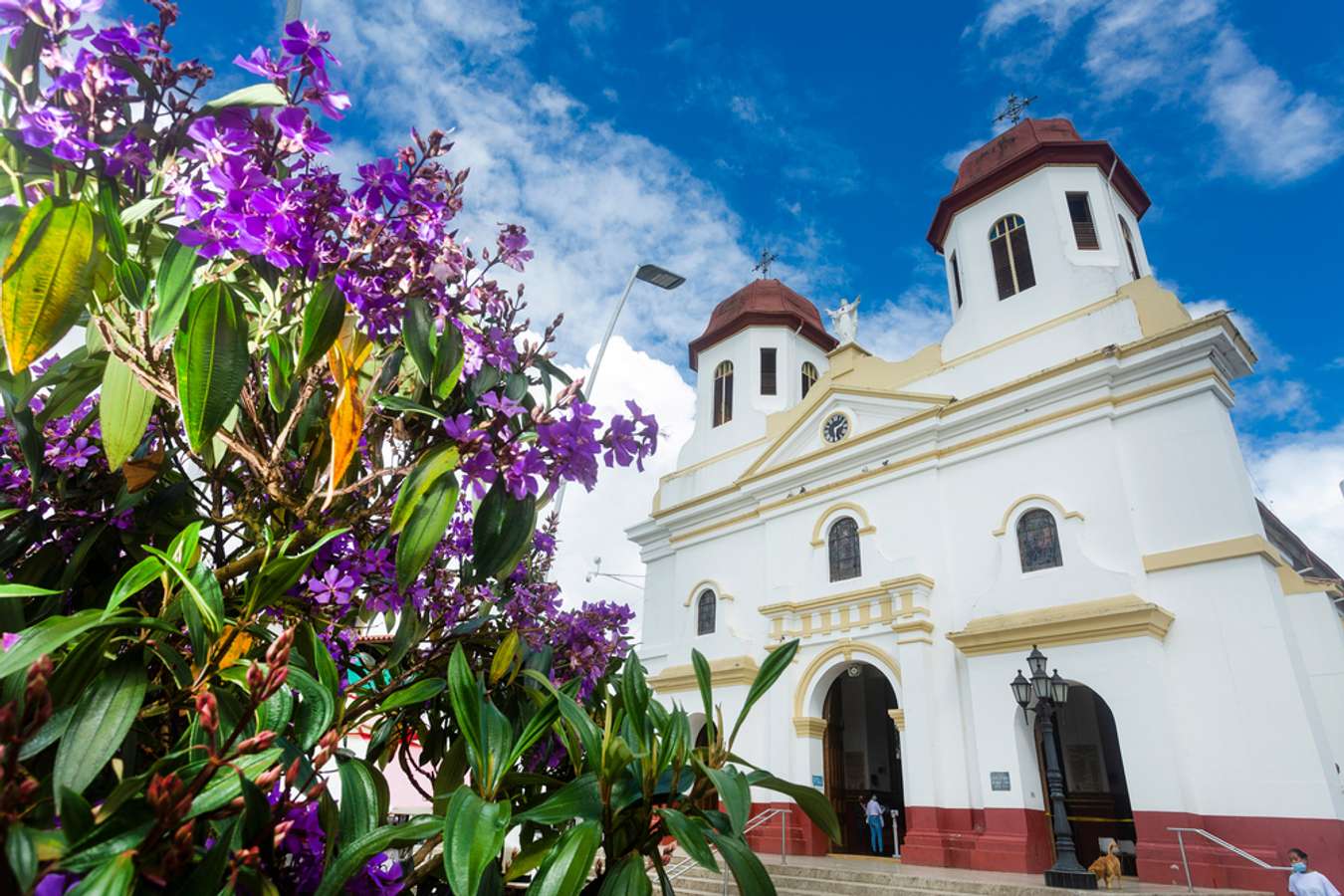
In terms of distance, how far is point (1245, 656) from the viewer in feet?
28.8

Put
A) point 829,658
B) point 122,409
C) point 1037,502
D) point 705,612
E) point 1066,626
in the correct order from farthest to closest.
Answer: point 705,612 < point 829,658 < point 1037,502 < point 1066,626 < point 122,409

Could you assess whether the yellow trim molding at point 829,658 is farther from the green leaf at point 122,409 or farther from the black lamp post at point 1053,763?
the green leaf at point 122,409

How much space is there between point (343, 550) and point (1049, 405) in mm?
11688

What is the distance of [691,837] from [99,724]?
878 millimetres

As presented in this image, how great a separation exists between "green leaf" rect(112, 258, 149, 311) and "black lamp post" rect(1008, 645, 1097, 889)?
31.4ft

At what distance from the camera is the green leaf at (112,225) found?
1.18 meters

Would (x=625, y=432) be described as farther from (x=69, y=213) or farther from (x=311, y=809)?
(x=69, y=213)

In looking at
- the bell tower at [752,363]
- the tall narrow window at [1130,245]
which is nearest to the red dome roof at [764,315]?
the bell tower at [752,363]

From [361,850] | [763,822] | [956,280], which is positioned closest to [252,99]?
[361,850]

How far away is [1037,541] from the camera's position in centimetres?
1095

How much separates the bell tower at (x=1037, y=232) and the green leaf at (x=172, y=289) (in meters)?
13.0

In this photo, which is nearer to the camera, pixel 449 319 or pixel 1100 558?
pixel 449 319

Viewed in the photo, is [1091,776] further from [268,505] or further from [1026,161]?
[268,505]

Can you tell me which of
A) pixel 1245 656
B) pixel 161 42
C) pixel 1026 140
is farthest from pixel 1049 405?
pixel 161 42
